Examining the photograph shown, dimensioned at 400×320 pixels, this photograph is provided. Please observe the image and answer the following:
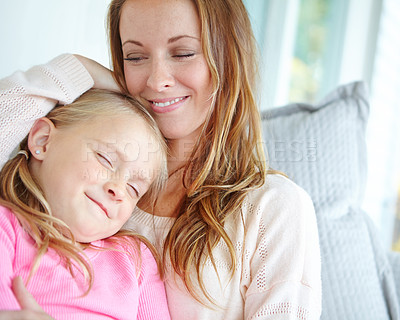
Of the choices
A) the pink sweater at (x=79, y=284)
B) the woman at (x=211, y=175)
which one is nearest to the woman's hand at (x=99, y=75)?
the woman at (x=211, y=175)

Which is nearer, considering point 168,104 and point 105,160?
point 105,160

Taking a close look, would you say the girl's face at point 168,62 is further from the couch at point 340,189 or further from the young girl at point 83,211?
the couch at point 340,189

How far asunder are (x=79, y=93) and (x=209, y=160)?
1.16 ft

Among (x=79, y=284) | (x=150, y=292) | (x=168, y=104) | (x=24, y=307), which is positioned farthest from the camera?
(x=168, y=104)

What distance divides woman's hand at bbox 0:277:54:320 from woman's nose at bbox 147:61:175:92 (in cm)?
53

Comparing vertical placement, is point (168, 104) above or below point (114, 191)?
above

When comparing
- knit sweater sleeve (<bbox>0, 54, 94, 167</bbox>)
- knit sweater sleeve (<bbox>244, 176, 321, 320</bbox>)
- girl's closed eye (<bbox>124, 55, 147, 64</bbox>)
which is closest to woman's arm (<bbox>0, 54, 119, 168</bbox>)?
knit sweater sleeve (<bbox>0, 54, 94, 167</bbox>)

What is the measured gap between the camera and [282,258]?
106cm

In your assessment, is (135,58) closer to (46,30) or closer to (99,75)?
(99,75)

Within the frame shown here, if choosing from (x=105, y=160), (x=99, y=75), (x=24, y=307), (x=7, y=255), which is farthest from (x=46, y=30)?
(x=24, y=307)

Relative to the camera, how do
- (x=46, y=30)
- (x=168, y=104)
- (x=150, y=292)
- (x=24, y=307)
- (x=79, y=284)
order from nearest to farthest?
1. (x=24, y=307)
2. (x=79, y=284)
3. (x=150, y=292)
4. (x=168, y=104)
5. (x=46, y=30)

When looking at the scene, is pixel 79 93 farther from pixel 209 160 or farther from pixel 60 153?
pixel 209 160

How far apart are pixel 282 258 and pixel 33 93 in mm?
670

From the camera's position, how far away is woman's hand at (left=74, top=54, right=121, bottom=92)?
1235 millimetres
